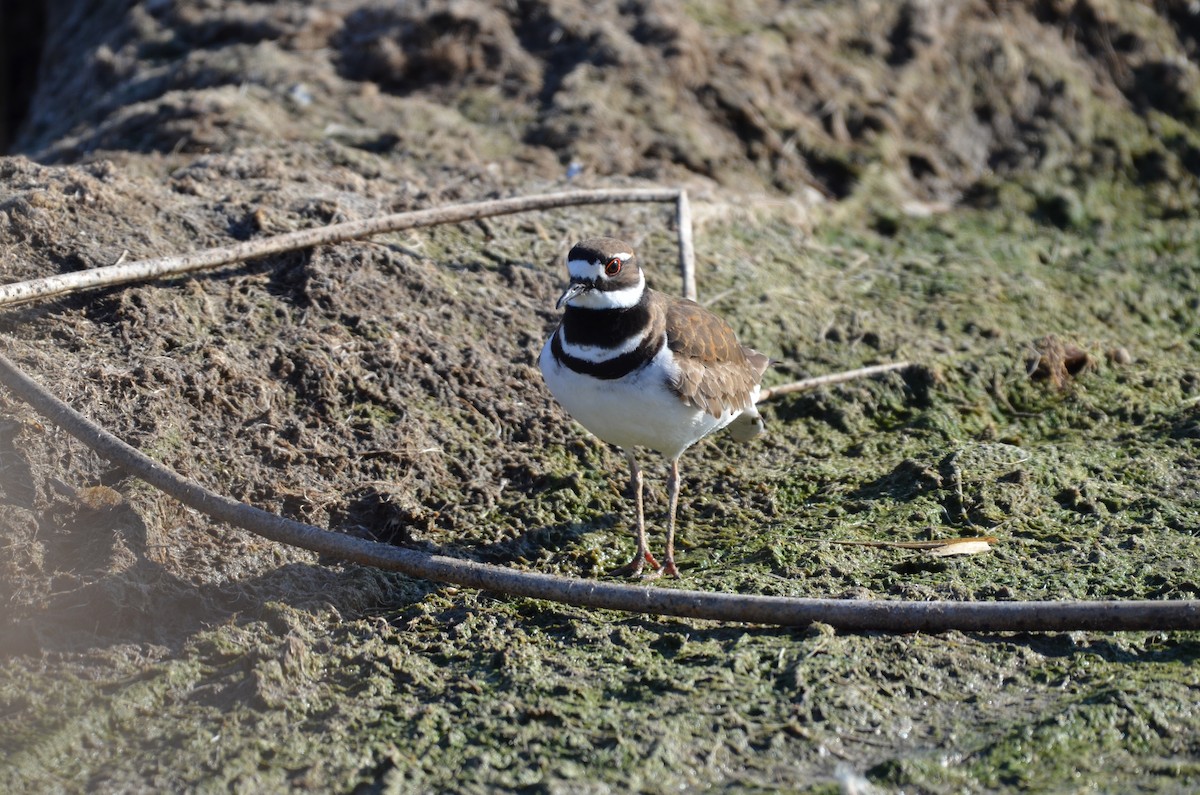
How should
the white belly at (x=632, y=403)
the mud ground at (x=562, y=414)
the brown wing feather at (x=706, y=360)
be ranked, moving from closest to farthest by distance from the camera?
the mud ground at (x=562, y=414) → the white belly at (x=632, y=403) → the brown wing feather at (x=706, y=360)

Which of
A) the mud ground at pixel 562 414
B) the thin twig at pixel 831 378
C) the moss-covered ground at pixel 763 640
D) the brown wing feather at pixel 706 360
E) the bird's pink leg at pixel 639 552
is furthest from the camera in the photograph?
the thin twig at pixel 831 378

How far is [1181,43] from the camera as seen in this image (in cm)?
1020

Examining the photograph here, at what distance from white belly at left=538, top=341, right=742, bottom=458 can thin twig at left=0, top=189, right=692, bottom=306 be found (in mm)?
1641

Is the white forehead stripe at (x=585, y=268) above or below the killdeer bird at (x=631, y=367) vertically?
above

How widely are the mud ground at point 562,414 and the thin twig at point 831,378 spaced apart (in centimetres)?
7

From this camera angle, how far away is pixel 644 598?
179 inches

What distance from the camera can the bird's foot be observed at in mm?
5207

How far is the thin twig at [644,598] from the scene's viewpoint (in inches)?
171

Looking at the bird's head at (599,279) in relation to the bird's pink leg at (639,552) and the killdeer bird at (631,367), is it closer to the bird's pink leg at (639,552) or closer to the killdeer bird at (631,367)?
the killdeer bird at (631,367)

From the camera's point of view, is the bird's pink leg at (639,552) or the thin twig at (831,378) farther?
the thin twig at (831,378)

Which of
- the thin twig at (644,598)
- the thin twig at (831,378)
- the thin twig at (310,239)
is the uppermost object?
the thin twig at (310,239)

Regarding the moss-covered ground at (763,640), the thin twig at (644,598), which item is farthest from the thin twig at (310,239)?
the thin twig at (644,598)

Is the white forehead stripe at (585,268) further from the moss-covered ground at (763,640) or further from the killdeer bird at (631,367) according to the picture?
the moss-covered ground at (763,640)

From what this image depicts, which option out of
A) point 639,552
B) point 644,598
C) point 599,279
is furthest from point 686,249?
point 644,598
